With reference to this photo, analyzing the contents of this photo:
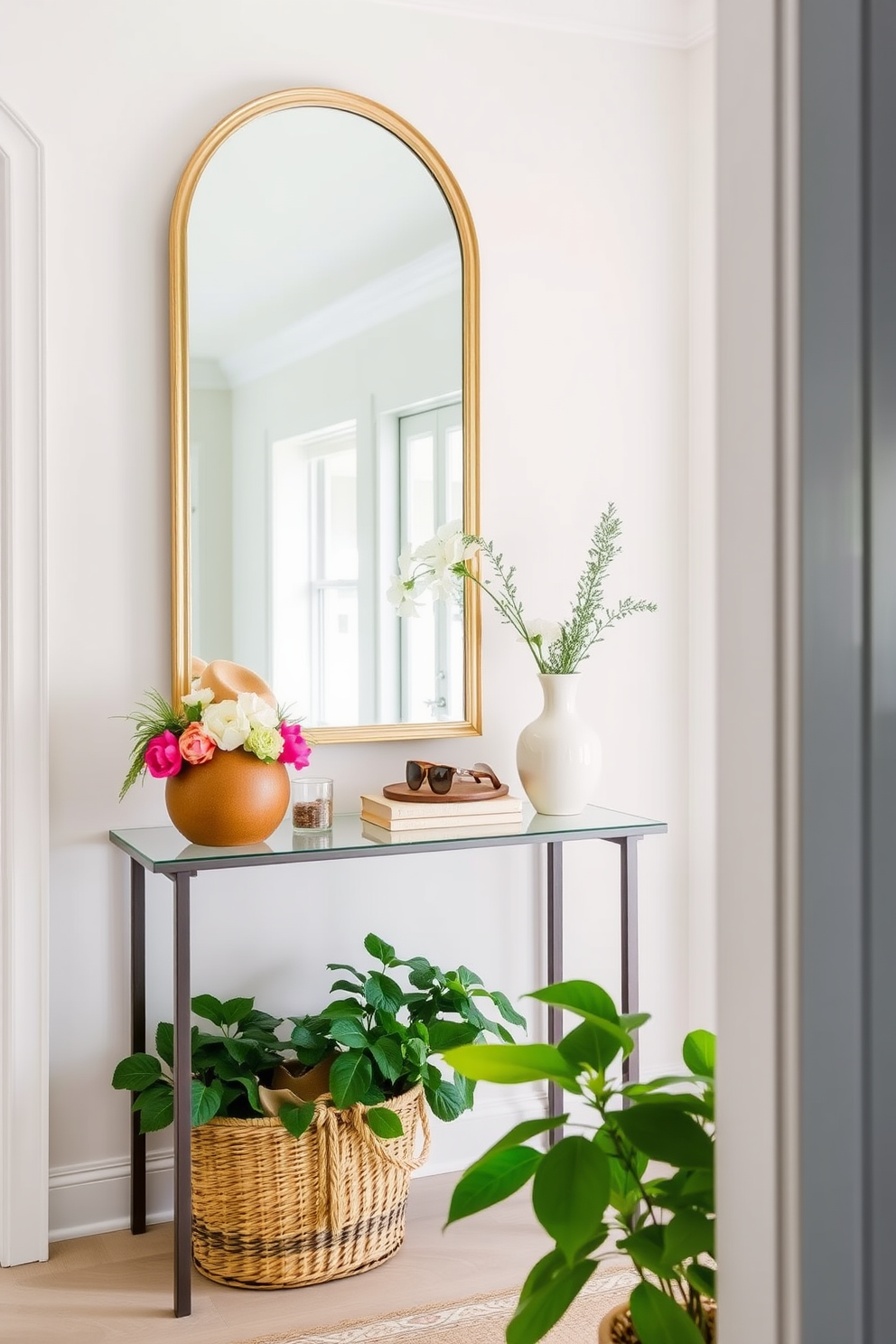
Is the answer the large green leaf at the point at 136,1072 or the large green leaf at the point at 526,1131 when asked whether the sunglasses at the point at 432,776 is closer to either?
the large green leaf at the point at 136,1072

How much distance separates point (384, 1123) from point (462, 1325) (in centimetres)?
36

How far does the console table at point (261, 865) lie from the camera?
6.93 feet

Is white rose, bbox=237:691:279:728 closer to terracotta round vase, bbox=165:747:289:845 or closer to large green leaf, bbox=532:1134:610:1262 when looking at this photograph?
terracotta round vase, bbox=165:747:289:845

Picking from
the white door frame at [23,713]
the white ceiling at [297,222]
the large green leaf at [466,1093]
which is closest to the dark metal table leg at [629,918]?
the large green leaf at [466,1093]

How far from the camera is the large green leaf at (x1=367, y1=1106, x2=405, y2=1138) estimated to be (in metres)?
2.23

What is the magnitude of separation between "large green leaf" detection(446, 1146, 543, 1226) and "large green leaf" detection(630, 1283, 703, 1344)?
0.13m

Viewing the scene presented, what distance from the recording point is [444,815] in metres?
2.40

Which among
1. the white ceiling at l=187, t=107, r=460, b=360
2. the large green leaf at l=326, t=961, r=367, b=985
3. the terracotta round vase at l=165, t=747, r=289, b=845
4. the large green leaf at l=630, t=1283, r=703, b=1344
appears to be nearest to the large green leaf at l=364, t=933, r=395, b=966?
the large green leaf at l=326, t=961, r=367, b=985

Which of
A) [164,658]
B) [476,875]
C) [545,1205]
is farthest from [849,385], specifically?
[476,875]

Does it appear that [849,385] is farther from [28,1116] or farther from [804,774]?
[28,1116]

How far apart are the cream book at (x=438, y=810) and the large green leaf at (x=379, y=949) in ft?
0.84

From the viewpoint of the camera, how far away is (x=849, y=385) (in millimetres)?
1000

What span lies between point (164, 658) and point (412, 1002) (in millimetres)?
859

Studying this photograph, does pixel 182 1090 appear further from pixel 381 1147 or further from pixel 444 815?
pixel 444 815
